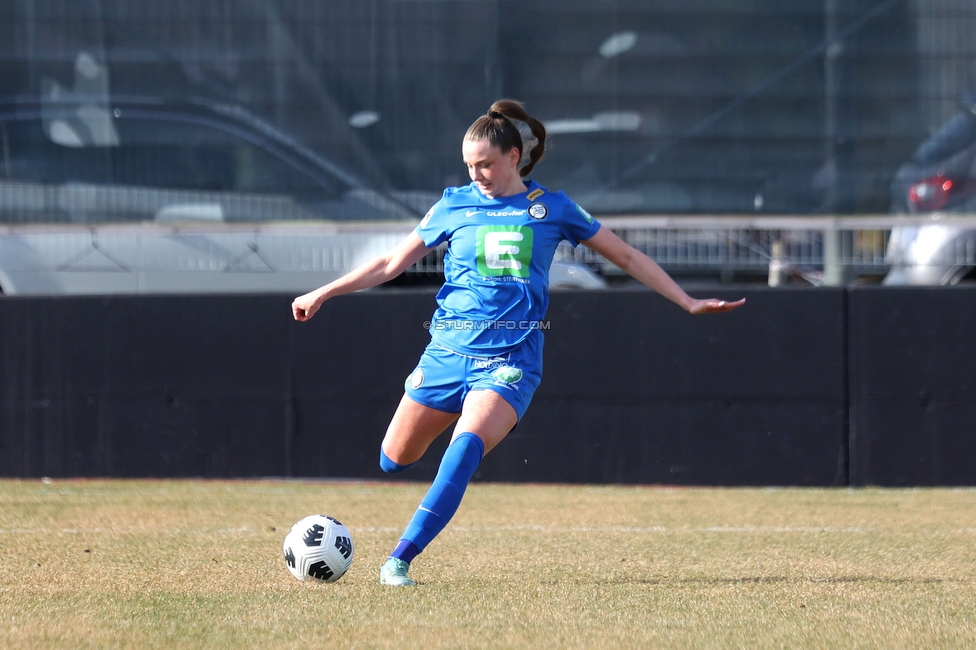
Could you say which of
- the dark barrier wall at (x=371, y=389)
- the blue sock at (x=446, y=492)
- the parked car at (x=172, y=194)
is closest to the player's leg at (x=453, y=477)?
the blue sock at (x=446, y=492)

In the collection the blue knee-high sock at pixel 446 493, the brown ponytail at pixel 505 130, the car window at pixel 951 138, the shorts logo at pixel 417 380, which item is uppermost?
the car window at pixel 951 138

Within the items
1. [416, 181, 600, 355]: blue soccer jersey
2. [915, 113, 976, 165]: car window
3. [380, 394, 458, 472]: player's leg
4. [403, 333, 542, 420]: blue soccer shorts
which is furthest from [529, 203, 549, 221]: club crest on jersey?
[915, 113, 976, 165]: car window

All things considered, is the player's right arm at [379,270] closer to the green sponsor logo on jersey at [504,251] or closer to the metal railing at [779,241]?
the green sponsor logo on jersey at [504,251]

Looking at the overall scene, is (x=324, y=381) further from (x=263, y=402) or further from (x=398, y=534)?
(x=398, y=534)

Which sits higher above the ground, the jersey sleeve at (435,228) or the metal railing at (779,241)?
the metal railing at (779,241)

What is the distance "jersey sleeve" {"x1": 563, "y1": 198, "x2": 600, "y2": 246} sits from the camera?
482cm

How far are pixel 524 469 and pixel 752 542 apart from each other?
11.0 ft

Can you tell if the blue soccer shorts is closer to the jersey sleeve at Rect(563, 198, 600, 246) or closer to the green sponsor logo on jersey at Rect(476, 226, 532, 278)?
the green sponsor logo on jersey at Rect(476, 226, 532, 278)

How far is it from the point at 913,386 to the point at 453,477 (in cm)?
549

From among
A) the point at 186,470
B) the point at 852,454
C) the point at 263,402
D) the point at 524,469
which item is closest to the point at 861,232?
the point at 852,454

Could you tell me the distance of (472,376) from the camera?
4656mm

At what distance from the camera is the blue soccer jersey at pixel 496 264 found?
467cm

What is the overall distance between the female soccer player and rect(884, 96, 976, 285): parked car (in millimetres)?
5322

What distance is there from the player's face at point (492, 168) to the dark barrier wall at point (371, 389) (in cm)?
444
